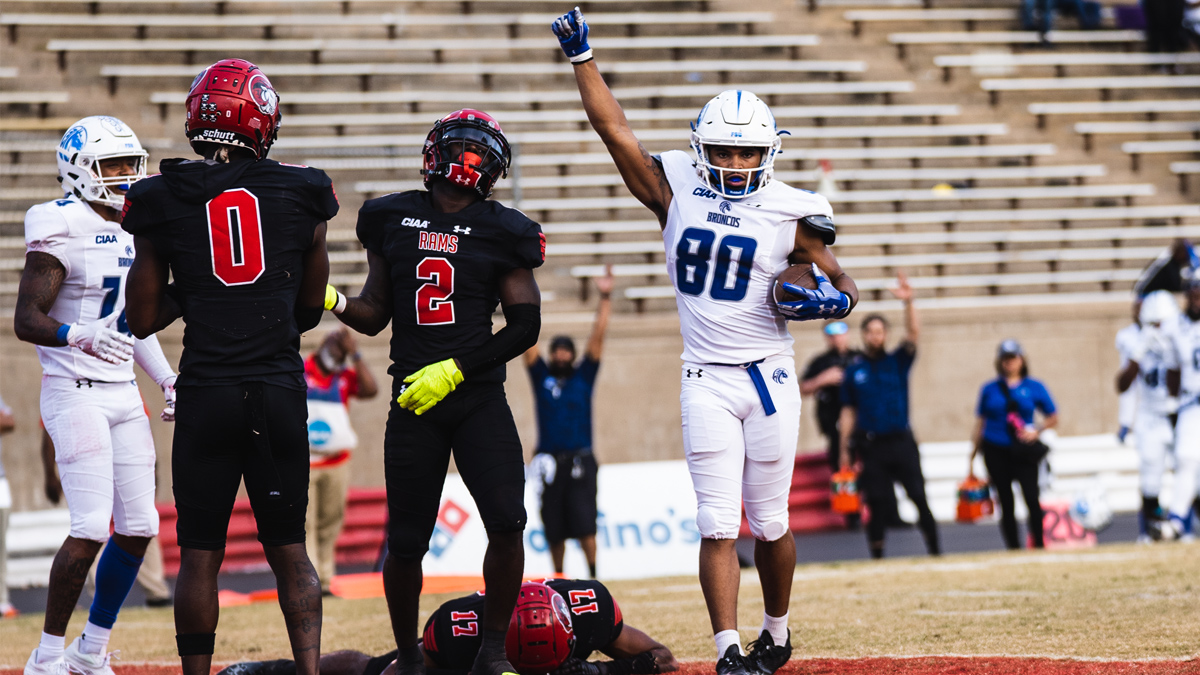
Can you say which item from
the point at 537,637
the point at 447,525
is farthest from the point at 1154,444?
the point at 537,637

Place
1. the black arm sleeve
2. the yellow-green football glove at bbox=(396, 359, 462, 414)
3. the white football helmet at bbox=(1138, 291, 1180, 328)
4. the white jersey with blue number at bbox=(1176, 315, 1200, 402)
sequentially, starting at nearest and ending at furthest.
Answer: the black arm sleeve, the yellow-green football glove at bbox=(396, 359, 462, 414), the white jersey with blue number at bbox=(1176, 315, 1200, 402), the white football helmet at bbox=(1138, 291, 1180, 328)

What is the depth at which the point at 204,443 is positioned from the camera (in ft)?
13.8

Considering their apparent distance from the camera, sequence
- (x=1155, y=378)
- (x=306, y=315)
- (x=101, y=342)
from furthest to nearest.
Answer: (x=1155, y=378) → (x=101, y=342) → (x=306, y=315)

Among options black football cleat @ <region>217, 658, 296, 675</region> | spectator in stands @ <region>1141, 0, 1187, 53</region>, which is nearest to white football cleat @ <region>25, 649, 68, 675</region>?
black football cleat @ <region>217, 658, 296, 675</region>

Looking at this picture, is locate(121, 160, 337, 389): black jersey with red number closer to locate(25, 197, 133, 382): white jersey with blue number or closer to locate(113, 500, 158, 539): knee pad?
locate(25, 197, 133, 382): white jersey with blue number

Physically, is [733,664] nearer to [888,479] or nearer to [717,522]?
[717,522]

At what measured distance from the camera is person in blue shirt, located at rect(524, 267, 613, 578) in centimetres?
992

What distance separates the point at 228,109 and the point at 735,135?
1.84 metres

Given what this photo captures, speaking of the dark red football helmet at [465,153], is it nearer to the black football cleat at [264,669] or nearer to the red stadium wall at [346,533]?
the black football cleat at [264,669]

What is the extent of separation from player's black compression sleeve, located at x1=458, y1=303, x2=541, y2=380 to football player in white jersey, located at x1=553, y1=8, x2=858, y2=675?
644 millimetres

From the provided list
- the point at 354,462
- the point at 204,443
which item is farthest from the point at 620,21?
the point at 204,443

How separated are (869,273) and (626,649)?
1134 centimetres

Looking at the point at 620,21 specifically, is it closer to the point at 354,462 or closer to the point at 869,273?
the point at 869,273

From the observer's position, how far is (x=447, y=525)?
431 inches
